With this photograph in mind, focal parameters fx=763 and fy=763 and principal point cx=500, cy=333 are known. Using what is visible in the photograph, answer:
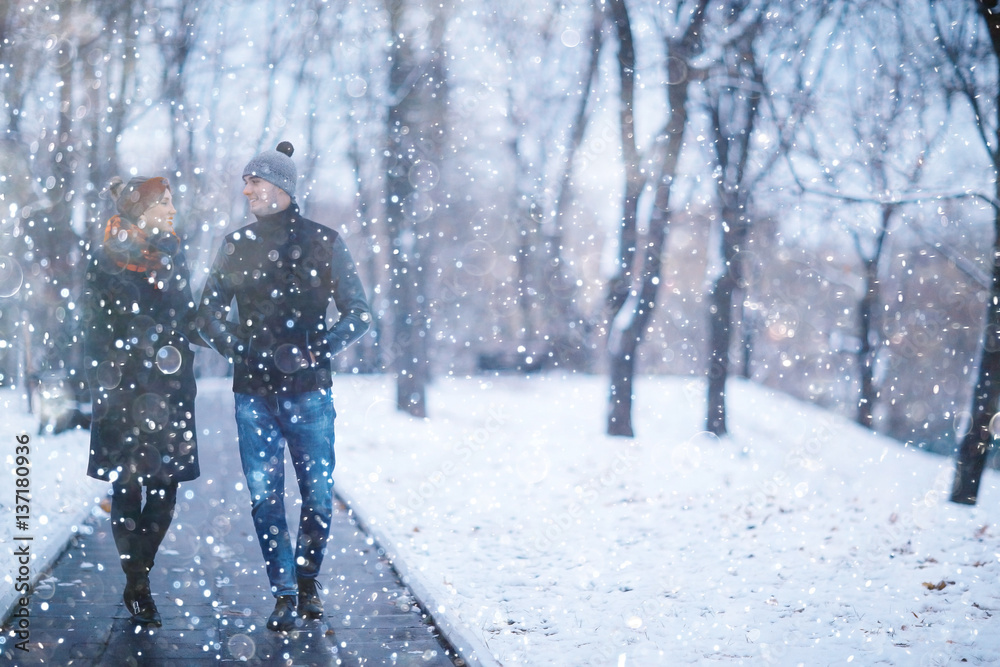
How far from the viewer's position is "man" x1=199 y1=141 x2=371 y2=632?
404cm

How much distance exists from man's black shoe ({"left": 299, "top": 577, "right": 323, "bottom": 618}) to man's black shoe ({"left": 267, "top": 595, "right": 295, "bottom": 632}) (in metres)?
0.07

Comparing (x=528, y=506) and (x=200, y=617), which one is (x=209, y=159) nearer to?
(x=528, y=506)

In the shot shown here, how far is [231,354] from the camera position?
13.1ft

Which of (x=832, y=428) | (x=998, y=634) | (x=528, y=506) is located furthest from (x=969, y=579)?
(x=832, y=428)

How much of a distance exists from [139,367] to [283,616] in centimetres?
153

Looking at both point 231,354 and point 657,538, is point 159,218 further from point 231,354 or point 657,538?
point 657,538

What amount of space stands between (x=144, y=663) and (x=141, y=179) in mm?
2416

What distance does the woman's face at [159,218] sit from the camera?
396 cm

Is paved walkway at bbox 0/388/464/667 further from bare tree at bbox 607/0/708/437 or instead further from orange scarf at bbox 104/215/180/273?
bare tree at bbox 607/0/708/437

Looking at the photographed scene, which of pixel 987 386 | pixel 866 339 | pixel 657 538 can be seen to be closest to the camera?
pixel 657 538

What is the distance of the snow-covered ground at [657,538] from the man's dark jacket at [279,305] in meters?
1.67

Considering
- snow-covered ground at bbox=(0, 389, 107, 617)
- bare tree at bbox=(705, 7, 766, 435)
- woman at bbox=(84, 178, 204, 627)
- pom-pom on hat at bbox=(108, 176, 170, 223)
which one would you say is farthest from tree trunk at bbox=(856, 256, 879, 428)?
pom-pom on hat at bbox=(108, 176, 170, 223)

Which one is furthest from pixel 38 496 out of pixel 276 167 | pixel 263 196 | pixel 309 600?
pixel 276 167

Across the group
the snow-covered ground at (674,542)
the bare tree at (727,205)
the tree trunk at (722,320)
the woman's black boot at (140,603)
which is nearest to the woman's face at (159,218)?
the woman's black boot at (140,603)
